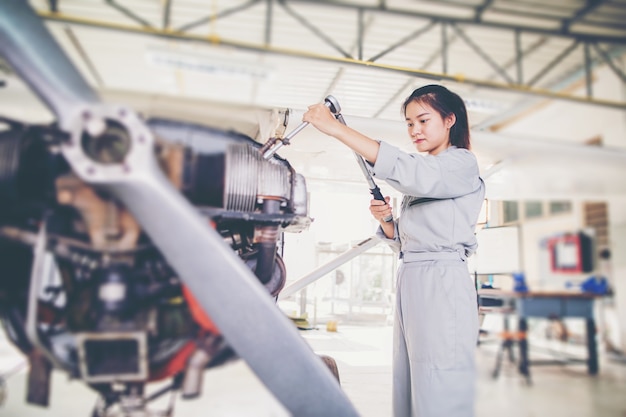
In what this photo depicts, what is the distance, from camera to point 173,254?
0.51 meters

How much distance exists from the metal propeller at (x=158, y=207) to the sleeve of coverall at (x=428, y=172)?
495 millimetres

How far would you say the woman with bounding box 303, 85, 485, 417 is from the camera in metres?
0.98

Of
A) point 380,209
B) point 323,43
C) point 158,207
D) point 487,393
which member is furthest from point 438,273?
point 158,207

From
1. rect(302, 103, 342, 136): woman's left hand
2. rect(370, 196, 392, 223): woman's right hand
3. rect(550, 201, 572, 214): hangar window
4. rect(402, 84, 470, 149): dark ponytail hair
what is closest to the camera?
rect(550, 201, 572, 214): hangar window

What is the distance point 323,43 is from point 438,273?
2.49ft

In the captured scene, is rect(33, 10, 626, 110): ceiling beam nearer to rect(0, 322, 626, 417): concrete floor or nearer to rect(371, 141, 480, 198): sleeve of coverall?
rect(371, 141, 480, 198): sleeve of coverall

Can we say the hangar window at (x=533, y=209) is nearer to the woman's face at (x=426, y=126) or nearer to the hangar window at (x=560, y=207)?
the hangar window at (x=560, y=207)

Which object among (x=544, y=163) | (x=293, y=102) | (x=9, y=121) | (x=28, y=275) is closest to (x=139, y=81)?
(x=9, y=121)

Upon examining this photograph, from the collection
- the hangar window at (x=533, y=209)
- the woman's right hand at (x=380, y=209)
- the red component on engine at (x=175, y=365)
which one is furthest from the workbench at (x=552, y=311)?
the woman's right hand at (x=380, y=209)

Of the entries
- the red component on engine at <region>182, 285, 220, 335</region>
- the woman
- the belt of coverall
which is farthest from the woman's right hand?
the red component on engine at <region>182, 285, 220, 335</region>

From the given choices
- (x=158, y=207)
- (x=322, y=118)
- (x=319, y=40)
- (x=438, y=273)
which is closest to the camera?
(x=158, y=207)

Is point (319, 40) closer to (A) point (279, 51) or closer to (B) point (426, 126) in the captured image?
(A) point (279, 51)

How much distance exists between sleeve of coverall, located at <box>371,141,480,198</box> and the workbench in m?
0.43

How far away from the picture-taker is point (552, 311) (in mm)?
582
